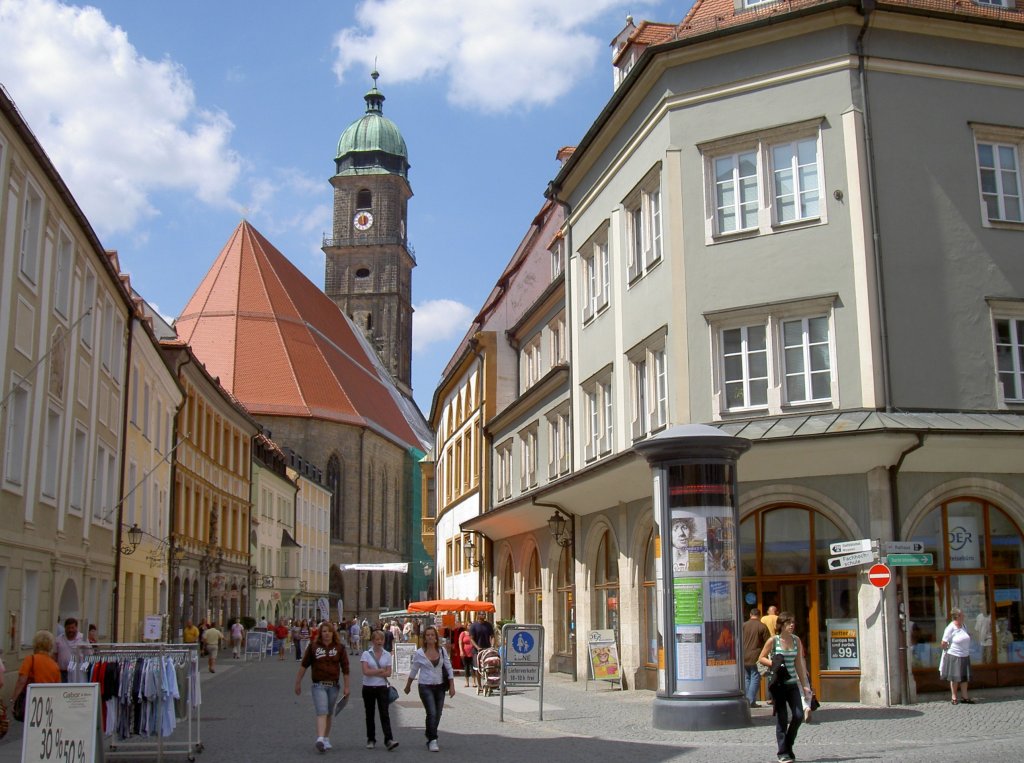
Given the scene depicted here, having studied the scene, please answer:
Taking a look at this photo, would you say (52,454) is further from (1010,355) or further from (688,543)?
(1010,355)

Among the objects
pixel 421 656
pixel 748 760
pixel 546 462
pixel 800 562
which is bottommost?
pixel 748 760

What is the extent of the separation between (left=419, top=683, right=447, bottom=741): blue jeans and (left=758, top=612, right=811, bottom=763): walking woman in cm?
377

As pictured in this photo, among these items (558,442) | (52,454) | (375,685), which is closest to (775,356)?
(375,685)

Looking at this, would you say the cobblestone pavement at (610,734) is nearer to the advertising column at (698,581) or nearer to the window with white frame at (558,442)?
the advertising column at (698,581)

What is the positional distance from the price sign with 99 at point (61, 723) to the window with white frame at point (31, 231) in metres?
10.3

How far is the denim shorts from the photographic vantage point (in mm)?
13258

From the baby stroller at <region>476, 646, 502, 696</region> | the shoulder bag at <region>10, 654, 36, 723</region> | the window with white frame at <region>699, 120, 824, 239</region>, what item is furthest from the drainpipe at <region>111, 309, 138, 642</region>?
the shoulder bag at <region>10, 654, 36, 723</region>

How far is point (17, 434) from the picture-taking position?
1931 centimetres

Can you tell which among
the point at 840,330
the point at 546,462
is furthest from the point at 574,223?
the point at 840,330

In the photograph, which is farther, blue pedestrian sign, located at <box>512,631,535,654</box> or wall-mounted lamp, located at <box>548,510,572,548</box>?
wall-mounted lamp, located at <box>548,510,572,548</box>

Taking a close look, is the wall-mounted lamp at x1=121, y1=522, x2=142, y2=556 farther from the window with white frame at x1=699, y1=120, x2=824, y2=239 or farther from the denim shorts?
the window with white frame at x1=699, y1=120, x2=824, y2=239

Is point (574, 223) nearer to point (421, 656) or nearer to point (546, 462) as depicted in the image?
point (546, 462)

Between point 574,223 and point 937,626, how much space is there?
11428mm

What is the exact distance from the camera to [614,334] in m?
22.0
